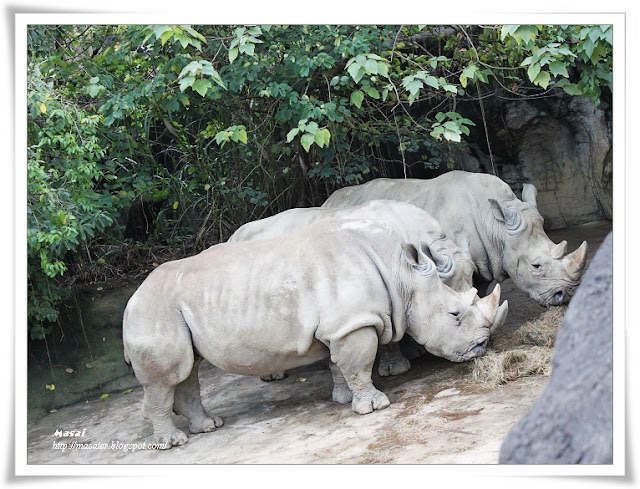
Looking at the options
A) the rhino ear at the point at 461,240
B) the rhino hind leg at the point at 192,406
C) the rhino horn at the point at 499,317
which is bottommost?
the rhino hind leg at the point at 192,406

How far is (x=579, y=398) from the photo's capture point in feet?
11.9

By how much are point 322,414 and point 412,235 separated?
1870 mm

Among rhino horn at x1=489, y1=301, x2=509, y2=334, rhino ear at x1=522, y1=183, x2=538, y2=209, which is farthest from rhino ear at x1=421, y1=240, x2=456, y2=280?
rhino ear at x1=522, y1=183, x2=538, y2=209

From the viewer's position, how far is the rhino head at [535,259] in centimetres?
831

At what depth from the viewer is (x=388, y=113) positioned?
10.6m

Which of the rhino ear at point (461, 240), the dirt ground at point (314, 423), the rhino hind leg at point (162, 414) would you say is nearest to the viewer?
the dirt ground at point (314, 423)

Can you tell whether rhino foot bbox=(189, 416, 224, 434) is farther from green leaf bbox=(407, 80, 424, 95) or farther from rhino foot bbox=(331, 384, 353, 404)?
green leaf bbox=(407, 80, 424, 95)

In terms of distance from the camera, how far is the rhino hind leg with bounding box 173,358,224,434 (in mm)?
7328

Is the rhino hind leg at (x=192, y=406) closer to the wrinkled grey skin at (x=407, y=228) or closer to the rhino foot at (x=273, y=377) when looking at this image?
the rhino foot at (x=273, y=377)

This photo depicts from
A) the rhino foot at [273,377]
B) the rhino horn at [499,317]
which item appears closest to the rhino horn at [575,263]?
the rhino horn at [499,317]

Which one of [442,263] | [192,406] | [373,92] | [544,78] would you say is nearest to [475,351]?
[442,263]

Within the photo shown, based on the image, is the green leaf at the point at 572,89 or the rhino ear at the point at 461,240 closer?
the green leaf at the point at 572,89
